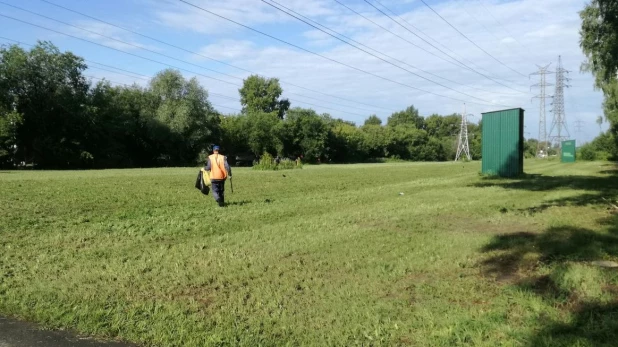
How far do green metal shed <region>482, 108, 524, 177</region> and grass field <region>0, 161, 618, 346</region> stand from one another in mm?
16092

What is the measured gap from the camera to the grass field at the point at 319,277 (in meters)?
4.91

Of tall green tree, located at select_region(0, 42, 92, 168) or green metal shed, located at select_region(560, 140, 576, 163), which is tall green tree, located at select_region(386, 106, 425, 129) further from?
tall green tree, located at select_region(0, 42, 92, 168)

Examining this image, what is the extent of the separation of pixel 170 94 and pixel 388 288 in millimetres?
75186

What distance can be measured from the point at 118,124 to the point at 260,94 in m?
50.2

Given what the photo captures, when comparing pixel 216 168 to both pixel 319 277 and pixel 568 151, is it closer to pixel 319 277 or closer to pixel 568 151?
pixel 319 277

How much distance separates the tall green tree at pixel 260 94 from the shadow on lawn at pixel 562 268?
108789 mm

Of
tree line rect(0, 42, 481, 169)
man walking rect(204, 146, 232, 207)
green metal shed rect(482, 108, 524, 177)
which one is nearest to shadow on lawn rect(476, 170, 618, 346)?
man walking rect(204, 146, 232, 207)

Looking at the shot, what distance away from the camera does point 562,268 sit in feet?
21.4

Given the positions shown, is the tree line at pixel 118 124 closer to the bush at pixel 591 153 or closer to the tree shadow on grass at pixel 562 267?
the bush at pixel 591 153

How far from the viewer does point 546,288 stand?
589 centimetres

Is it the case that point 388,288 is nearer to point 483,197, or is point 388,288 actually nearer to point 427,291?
point 427,291

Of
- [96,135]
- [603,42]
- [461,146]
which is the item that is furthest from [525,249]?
[461,146]

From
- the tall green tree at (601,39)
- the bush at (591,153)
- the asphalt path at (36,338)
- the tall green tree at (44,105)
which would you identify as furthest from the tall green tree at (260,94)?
the asphalt path at (36,338)

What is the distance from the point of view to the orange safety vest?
14.1 meters
